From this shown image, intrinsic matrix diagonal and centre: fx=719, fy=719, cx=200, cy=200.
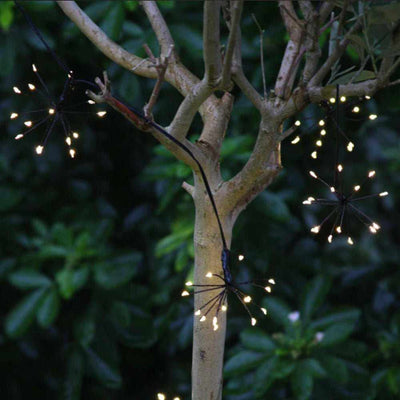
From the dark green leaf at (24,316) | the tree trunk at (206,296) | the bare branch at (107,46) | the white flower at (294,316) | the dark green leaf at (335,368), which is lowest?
the tree trunk at (206,296)

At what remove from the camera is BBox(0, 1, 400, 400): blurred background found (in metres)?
1.67

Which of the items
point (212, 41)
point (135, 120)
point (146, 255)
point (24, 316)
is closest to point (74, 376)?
point (24, 316)

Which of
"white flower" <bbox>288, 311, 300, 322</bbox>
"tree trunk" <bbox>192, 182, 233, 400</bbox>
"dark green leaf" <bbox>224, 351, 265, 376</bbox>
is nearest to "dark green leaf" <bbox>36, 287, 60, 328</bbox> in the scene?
"dark green leaf" <bbox>224, 351, 265, 376</bbox>

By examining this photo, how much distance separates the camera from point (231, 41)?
2.27 ft

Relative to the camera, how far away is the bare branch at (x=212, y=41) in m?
0.68

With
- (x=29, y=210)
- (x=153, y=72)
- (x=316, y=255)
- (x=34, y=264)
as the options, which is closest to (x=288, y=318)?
(x=316, y=255)

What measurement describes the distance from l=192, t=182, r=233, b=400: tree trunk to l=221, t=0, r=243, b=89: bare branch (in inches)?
7.0

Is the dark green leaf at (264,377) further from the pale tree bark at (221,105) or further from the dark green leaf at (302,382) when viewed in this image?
the pale tree bark at (221,105)

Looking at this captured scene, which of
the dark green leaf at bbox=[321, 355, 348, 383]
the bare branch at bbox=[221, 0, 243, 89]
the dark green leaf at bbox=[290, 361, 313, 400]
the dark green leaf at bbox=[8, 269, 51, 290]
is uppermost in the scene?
the dark green leaf at bbox=[8, 269, 51, 290]

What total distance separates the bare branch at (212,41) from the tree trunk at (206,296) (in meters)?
0.17

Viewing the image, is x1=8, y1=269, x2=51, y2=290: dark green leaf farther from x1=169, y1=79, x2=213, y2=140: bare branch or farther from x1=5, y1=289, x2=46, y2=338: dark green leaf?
x1=169, y1=79, x2=213, y2=140: bare branch

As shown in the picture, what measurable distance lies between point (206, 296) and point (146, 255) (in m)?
A: 1.27

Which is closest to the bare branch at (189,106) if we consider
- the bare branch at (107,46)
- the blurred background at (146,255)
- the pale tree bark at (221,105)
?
the pale tree bark at (221,105)

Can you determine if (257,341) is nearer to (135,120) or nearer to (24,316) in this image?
(24,316)
